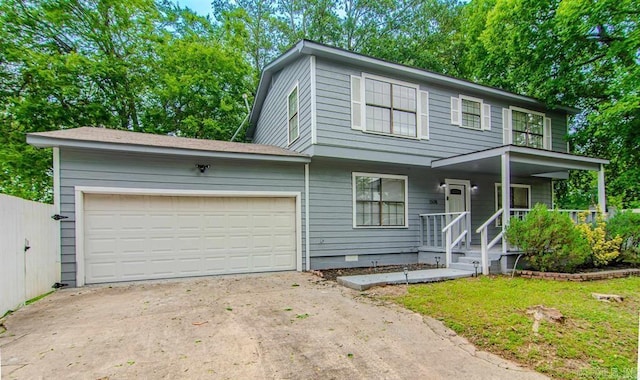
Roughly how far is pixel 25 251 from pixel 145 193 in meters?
2.30

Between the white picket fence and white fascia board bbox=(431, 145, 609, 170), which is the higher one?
white fascia board bbox=(431, 145, 609, 170)

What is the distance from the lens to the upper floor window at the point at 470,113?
984cm

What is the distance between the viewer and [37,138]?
6.02 meters

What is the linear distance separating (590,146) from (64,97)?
21.9 metres

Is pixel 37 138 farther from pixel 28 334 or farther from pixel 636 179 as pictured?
pixel 636 179

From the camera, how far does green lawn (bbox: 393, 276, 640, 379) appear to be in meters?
3.00

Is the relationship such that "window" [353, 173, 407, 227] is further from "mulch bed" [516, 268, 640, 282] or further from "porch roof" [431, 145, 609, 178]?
"mulch bed" [516, 268, 640, 282]

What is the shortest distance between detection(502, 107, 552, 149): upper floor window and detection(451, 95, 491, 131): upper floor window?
0.83m

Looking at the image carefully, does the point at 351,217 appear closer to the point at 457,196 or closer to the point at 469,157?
the point at 469,157

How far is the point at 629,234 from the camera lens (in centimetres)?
776

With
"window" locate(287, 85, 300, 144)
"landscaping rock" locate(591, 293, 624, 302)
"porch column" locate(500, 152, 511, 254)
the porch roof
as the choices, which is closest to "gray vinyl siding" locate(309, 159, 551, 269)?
the porch roof

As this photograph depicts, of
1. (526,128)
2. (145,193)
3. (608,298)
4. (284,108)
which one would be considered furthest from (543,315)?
(526,128)

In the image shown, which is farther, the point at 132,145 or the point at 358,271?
the point at 358,271

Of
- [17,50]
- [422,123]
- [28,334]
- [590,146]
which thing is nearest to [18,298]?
[28,334]
